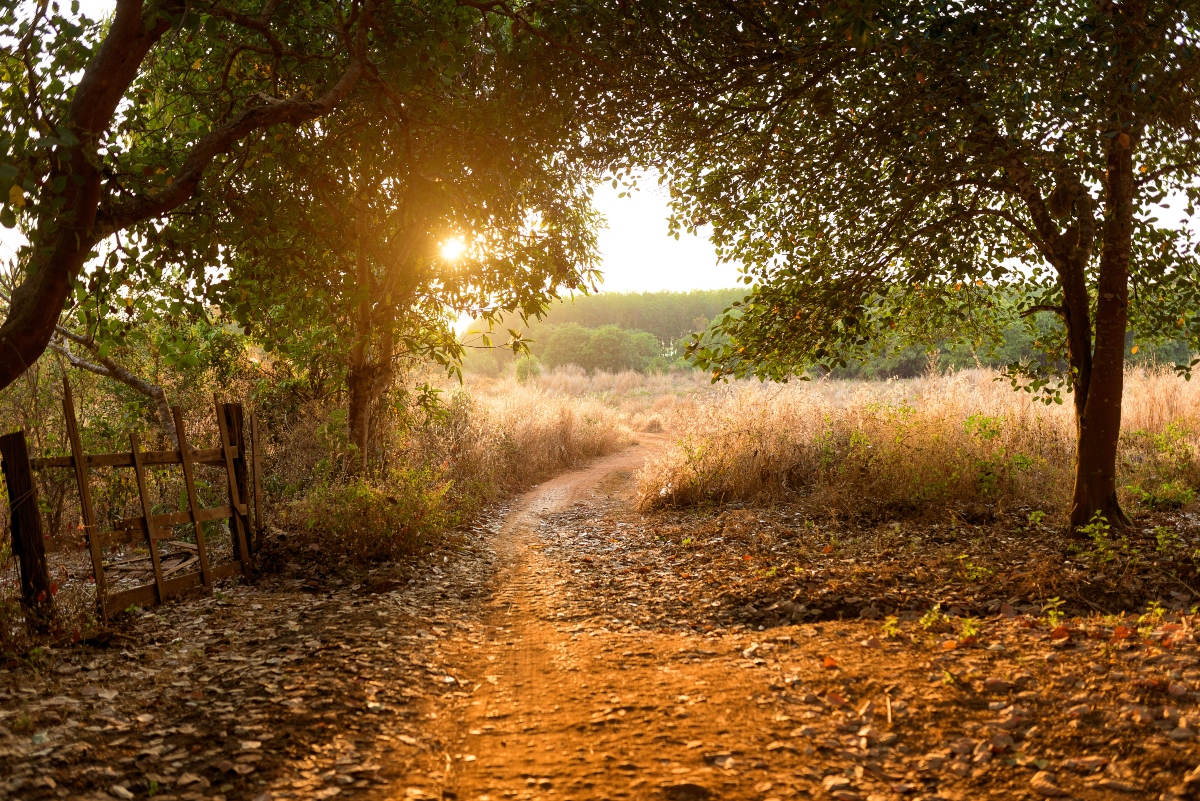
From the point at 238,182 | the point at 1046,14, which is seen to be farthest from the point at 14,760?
the point at 1046,14

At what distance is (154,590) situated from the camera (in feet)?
21.4

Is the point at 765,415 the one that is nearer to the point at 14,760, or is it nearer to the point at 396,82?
the point at 396,82

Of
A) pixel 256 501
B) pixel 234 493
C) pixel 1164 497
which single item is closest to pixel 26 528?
pixel 234 493

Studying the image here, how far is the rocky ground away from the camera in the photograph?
334cm

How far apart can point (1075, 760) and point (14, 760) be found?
4.86 meters

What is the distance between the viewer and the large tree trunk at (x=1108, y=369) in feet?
21.3

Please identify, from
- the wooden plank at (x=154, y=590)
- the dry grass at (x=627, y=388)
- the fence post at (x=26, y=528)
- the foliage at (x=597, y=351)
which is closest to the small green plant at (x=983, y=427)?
the wooden plank at (x=154, y=590)

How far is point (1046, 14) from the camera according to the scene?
21.1 feet

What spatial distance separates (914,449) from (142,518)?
9055 mm

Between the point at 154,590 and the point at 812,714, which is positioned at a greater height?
the point at 154,590

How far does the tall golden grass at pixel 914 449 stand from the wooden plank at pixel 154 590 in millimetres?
6321

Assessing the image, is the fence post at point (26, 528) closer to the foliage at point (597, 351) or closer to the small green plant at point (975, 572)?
the small green plant at point (975, 572)

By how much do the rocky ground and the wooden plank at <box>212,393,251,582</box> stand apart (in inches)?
16.4

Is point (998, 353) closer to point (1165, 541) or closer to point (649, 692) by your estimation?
point (1165, 541)
